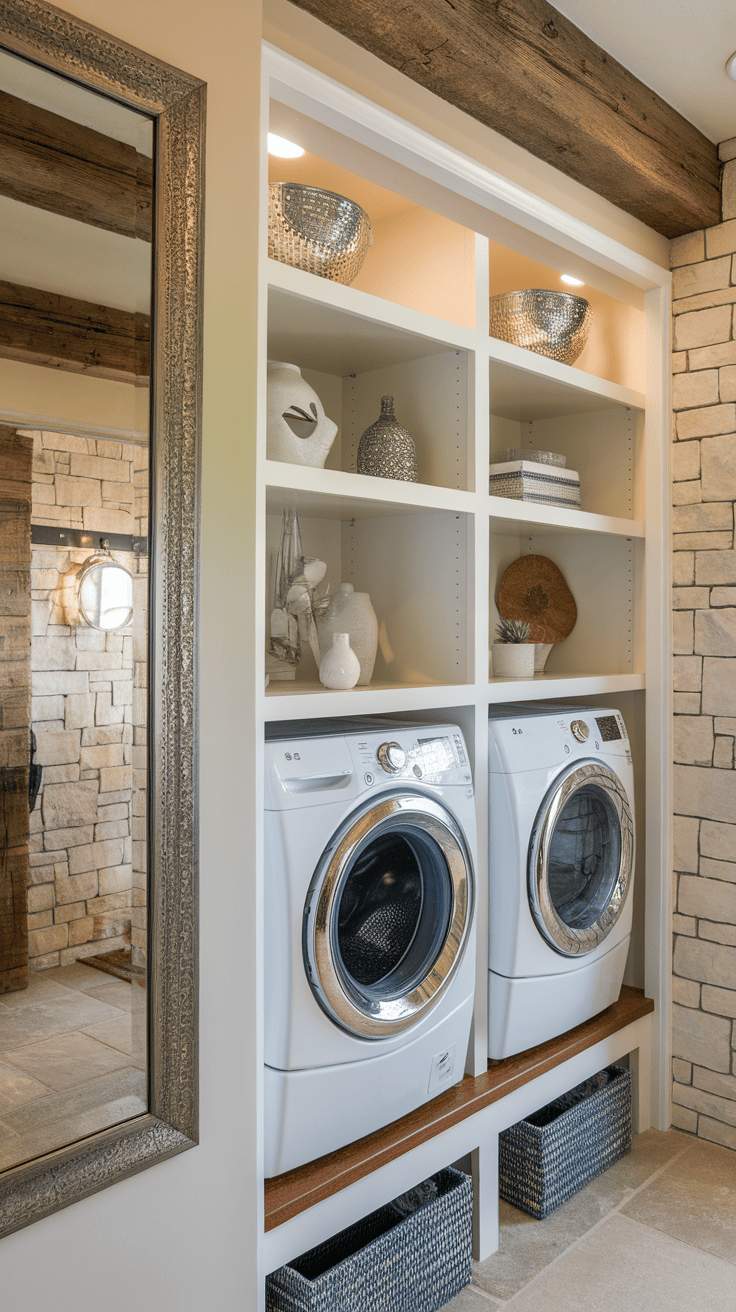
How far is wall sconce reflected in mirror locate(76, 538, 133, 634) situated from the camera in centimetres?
130

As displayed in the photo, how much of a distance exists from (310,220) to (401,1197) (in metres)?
2.18

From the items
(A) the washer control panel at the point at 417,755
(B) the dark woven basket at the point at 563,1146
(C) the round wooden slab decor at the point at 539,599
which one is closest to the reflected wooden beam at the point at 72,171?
(A) the washer control panel at the point at 417,755

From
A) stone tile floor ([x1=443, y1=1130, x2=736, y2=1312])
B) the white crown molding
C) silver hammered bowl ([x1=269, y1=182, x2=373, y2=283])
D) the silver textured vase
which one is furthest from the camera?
the silver textured vase

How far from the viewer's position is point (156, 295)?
1.36 meters

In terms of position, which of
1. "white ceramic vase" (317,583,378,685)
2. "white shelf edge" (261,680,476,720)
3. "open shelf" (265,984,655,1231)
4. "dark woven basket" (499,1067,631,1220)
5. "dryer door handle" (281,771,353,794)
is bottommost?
"dark woven basket" (499,1067,631,1220)

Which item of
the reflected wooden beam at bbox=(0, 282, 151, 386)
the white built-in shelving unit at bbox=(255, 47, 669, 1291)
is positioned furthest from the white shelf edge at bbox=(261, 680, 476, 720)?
the reflected wooden beam at bbox=(0, 282, 151, 386)

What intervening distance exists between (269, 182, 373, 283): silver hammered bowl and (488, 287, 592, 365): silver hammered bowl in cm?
68

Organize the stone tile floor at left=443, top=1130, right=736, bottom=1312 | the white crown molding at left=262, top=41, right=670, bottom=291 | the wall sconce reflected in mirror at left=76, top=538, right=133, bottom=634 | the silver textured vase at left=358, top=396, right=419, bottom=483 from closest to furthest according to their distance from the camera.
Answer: the wall sconce reflected in mirror at left=76, top=538, right=133, bottom=634, the white crown molding at left=262, top=41, right=670, bottom=291, the stone tile floor at left=443, top=1130, right=736, bottom=1312, the silver textured vase at left=358, top=396, right=419, bottom=483

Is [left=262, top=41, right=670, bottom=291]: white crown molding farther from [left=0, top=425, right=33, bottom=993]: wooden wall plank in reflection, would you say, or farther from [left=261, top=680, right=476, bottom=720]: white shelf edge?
[left=261, top=680, right=476, bottom=720]: white shelf edge

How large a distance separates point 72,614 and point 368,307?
98cm

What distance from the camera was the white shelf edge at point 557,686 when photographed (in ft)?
7.28

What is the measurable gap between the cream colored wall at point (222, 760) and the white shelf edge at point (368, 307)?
0.51 ft

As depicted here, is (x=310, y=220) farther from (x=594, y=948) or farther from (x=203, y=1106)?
(x=594, y=948)

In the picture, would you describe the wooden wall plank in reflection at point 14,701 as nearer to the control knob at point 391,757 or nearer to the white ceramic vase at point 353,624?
the control knob at point 391,757
